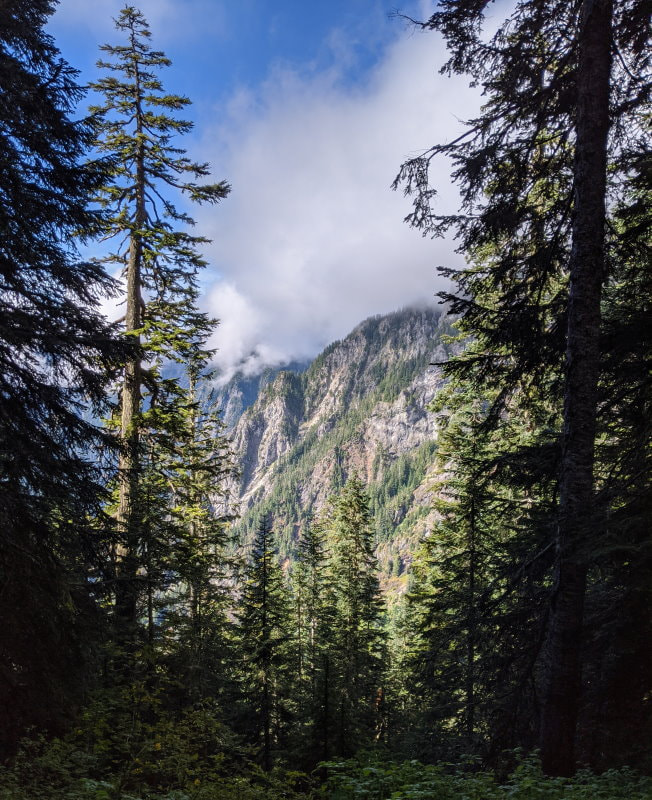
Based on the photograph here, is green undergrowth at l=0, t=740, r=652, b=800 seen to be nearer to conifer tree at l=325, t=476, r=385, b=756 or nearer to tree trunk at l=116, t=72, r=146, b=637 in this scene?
tree trunk at l=116, t=72, r=146, b=637

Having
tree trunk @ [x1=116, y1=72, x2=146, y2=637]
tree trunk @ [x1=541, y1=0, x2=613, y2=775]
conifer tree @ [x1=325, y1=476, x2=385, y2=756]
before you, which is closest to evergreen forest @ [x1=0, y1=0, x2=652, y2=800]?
tree trunk @ [x1=541, y1=0, x2=613, y2=775]

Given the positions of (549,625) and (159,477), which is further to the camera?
(159,477)

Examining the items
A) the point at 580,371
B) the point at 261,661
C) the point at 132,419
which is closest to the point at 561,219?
the point at 580,371

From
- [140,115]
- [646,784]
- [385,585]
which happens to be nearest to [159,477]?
[140,115]

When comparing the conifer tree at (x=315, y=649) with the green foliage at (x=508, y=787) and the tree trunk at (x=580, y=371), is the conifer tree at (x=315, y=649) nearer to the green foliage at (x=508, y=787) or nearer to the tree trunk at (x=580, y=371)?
the green foliage at (x=508, y=787)

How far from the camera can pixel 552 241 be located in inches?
227

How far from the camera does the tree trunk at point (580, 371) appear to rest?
4.91m

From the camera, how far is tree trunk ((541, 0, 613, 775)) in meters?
4.91

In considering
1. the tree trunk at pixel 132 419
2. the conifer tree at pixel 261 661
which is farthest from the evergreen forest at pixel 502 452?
the conifer tree at pixel 261 661

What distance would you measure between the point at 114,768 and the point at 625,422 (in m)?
9.43

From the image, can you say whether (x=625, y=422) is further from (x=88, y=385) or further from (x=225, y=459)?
(x=225, y=459)

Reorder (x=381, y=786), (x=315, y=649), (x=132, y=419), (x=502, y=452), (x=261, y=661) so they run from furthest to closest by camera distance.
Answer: (x=315, y=649)
(x=261, y=661)
(x=132, y=419)
(x=502, y=452)
(x=381, y=786)

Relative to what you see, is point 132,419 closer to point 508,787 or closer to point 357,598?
point 508,787

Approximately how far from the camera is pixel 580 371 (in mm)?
5141
